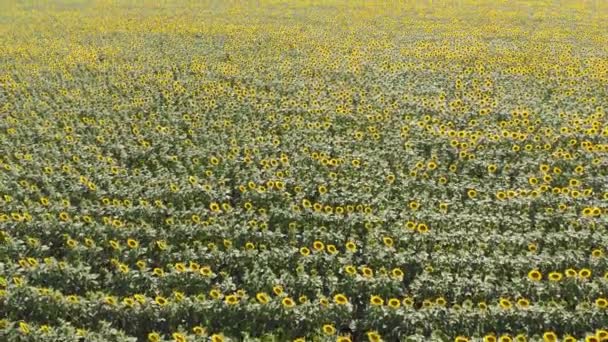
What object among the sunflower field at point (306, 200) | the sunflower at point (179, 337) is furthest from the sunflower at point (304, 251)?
the sunflower at point (179, 337)

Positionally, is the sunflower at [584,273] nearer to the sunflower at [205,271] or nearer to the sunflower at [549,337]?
the sunflower at [549,337]

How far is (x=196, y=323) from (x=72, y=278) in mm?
1373

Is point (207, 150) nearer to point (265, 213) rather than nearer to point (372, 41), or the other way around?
point (265, 213)

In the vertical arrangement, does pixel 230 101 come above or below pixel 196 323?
above

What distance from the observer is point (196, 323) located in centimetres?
471

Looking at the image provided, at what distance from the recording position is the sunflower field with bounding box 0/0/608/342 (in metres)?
4.69

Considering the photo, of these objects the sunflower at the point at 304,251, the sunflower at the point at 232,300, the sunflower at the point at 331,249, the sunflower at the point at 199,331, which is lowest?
the sunflower at the point at 199,331

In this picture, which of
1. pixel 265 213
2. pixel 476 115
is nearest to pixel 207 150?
pixel 265 213

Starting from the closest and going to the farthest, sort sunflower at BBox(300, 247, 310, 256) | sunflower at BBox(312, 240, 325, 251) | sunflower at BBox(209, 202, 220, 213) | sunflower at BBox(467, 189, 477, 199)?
1. sunflower at BBox(300, 247, 310, 256)
2. sunflower at BBox(312, 240, 325, 251)
3. sunflower at BBox(209, 202, 220, 213)
4. sunflower at BBox(467, 189, 477, 199)

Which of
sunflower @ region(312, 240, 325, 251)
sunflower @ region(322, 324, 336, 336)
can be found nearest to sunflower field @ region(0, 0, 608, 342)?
sunflower @ region(322, 324, 336, 336)

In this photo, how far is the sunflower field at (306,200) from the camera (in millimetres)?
4691

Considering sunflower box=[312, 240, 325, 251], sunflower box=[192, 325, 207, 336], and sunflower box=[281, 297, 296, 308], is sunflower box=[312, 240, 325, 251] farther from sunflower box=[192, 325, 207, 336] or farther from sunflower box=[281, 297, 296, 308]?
sunflower box=[192, 325, 207, 336]

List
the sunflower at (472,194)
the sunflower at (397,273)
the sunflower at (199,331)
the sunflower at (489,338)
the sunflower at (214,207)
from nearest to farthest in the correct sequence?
1. the sunflower at (489,338)
2. the sunflower at (199,331)
3. the sunflower at (397,273)
4. the sunflower at (214,207)
5. the sunflower at (472,194)

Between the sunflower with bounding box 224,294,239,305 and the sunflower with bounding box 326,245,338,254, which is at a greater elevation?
the sunflower with bounding box 326,245,338,254
